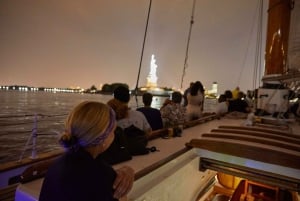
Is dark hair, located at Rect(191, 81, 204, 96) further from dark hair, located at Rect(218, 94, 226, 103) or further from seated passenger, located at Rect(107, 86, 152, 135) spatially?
seated passenger, located at Rect(107, 86, 152, 135)

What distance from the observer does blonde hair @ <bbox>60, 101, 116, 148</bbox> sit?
3.63ft

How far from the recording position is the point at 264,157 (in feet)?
8.79

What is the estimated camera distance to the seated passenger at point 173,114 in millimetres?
4766

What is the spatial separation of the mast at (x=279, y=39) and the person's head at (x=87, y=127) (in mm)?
4617

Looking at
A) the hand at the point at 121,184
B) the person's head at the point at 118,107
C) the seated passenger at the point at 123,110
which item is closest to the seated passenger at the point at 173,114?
the seated passenger at the point at 123,110

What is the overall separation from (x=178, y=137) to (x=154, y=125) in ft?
1.63

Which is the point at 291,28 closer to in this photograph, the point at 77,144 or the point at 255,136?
the point at 255,136

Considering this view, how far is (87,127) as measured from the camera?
43.8 inches

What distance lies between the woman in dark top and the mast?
4619 millimetres

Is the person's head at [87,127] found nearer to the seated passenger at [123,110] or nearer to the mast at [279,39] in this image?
the seated passenger at [123,110]

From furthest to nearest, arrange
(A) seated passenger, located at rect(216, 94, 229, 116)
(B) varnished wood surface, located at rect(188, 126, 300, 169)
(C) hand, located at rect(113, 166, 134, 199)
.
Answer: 1. (A) seated passenger, located at rect(216, 94, 229, 116)
2. (B) varnished wood surface, located at rect(188, 126, 300, 169)
3. (C) hand, located at rect(113, 166, 134, 199)

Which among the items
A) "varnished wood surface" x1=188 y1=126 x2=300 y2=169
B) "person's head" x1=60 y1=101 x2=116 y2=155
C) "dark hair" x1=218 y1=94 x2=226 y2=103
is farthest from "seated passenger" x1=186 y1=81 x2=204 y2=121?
"person's head" x1=60 y1=101 x2=116 y2=155

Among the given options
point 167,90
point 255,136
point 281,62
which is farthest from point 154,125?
point 167,90

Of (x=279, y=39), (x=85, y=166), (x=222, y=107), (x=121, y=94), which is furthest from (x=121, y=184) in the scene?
(x=222, y=107)
